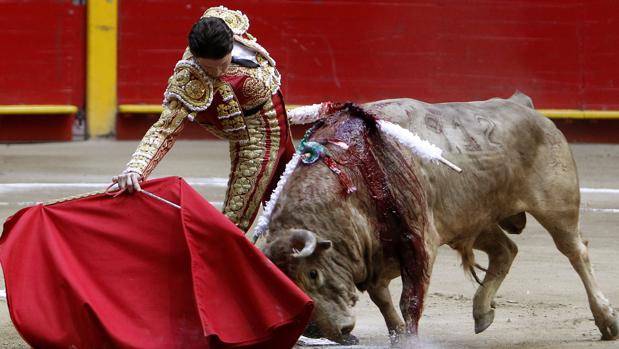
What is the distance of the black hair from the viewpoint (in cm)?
367

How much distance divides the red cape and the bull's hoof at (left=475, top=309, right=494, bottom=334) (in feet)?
3.08

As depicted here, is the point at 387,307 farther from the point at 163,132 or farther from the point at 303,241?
the point at 163,132

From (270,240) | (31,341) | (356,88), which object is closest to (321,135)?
(270,240)

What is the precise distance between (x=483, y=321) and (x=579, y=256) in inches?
16.0

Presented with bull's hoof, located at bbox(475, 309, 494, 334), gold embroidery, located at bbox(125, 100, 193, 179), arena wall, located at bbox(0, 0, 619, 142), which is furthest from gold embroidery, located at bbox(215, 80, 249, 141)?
arena wall, located at bbox(0, 0, 619, 142)

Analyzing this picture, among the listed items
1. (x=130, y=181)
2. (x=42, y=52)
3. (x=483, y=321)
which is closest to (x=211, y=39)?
(x=130, y=181)

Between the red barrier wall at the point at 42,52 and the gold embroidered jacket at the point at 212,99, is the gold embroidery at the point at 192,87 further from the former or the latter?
the red barrier wall at the point at 42,52

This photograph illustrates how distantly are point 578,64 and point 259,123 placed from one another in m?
6.11

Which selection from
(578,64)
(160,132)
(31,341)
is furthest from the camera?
(578,64)

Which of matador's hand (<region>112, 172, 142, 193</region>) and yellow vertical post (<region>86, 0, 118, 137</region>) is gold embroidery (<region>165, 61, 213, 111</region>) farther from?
yellow vertical post (<region>86, 0, 118, 137</region>)

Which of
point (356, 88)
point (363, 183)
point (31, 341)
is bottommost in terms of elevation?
point (356, 88)

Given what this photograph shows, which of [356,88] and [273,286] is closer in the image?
[273,286]

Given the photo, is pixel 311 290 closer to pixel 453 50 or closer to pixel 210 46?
pixel 210 46

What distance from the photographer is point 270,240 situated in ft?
12.2
